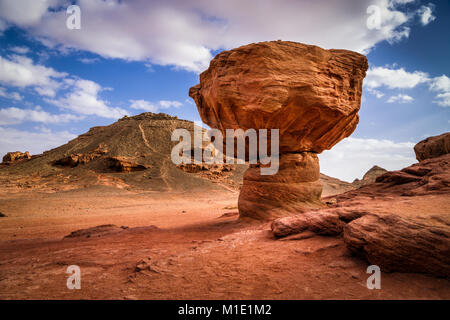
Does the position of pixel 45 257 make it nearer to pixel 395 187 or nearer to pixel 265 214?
pixel 265 214

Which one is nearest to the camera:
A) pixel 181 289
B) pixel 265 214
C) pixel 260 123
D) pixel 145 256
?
pixel 181 289

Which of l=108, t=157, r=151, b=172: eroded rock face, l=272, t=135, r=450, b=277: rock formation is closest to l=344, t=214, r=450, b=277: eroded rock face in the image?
l=272, t=135, r=450, b=277: rock formation

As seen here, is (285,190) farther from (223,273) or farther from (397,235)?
(223,273)

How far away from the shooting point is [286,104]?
6.43 metres

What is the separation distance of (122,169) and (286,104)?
24793mm

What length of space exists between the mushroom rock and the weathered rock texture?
11.9 ft

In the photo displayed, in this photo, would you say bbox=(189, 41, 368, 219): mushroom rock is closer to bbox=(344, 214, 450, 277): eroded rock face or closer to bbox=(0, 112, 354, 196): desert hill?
bbox=(344, 214, 450, 277): eroded rock face

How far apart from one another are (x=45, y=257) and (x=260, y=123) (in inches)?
232

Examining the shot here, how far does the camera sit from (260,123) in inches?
264

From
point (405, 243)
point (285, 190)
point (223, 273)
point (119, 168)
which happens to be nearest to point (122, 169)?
point (119, 168)

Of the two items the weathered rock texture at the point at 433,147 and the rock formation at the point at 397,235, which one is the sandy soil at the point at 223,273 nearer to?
the rock formation at the point at 397,235

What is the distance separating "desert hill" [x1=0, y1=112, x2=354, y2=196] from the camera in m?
23.4

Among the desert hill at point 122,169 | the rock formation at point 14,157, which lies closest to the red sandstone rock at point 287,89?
the desert hill at point 122,169

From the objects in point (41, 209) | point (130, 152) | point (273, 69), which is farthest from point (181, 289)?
point (130, 152)
